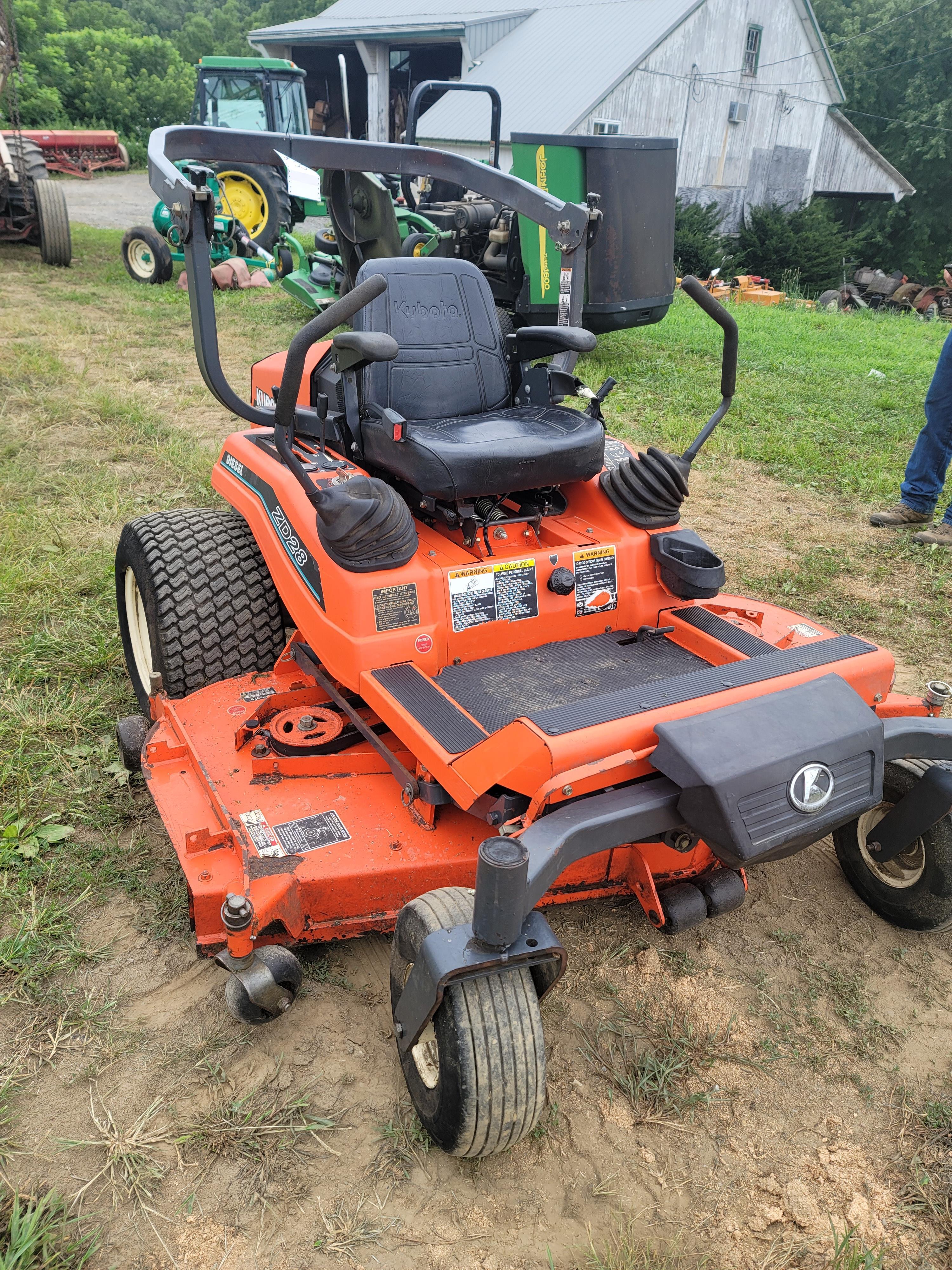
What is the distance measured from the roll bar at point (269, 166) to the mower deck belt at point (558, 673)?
95cm

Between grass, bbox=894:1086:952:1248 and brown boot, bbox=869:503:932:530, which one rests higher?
grass, bbox=894:1086:952:1248

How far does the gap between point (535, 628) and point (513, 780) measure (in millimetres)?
775

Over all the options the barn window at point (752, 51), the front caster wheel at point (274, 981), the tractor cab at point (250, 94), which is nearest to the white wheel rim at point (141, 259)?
the tractor cab at point (250, 94)

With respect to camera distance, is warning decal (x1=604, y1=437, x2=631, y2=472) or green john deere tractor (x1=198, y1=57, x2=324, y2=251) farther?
green john deere tractor (x1=198, y1=57, x2=324, y2=251)

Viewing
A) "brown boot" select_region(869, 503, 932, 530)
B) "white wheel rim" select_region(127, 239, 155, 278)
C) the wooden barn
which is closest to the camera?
"brown boot" select_region(869, 503, 932, 530)

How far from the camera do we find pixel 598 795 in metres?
2.03

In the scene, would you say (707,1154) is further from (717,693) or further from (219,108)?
(219,108)

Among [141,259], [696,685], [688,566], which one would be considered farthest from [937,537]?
[141,259]

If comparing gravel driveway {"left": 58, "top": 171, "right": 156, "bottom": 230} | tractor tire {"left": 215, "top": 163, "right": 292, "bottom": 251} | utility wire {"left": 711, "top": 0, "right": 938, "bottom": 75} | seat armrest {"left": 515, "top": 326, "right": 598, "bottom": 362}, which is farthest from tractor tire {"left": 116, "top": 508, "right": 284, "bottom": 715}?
utility wire {"left": 711, "top": 0, "right": 938, "bottom": 75}

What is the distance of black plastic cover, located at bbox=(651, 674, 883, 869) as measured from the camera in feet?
6.22

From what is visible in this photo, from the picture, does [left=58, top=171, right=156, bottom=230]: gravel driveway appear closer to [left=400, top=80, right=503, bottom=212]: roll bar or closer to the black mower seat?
[left=400, top=80, right=503, bottom=212]: roll bar

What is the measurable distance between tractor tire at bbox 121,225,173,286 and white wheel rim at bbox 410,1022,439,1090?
9421mm

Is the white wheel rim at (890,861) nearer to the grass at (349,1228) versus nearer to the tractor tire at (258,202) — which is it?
the grass at (349,1228)

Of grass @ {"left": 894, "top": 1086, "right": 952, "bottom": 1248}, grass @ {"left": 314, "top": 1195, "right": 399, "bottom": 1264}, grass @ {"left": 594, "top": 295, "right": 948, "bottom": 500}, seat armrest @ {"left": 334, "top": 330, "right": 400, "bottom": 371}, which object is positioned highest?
seat armrest @ {"left": 334, "top": 330, "right": 400, "bottom": 371}
